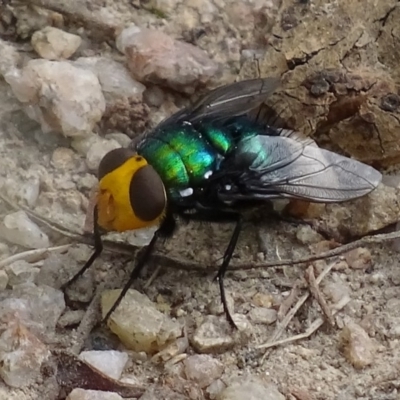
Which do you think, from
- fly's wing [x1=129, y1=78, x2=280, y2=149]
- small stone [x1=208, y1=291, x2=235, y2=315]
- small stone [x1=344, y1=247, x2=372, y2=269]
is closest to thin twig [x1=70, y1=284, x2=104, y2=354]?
small stone [x1=208, y1=291, x2=235, y2=315]

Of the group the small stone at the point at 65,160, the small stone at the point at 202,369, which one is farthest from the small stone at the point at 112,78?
the small stone at the point at 202,369

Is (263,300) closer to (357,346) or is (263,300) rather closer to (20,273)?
(357,346)

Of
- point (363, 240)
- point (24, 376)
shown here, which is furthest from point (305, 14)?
point (24, 376)

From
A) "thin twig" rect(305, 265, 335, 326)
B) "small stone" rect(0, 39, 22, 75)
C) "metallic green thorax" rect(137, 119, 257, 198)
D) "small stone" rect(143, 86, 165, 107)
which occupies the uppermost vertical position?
"metallic green thorax" rect(137, 119, 257, 198)

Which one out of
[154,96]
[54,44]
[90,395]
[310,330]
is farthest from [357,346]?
[54,44]

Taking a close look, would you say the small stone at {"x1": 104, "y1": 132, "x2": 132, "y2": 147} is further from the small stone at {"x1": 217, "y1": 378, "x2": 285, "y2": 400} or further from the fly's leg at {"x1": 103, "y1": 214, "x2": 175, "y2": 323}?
the small stone at {"x1": 217, "y1": 378, "x2": 285, "y2": 400}

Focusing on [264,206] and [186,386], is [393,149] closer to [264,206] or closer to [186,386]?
[264,206]
